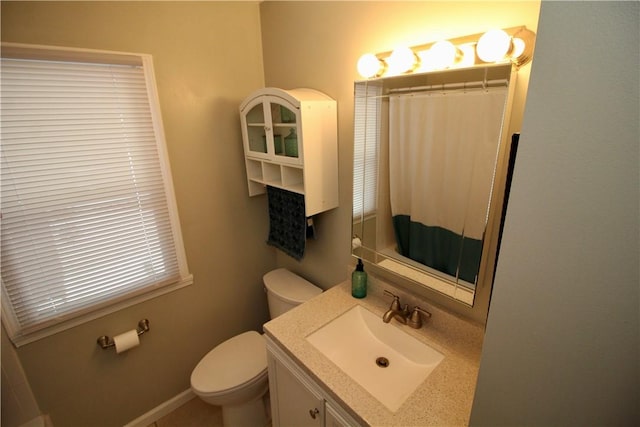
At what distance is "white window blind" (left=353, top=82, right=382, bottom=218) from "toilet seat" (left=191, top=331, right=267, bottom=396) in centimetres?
99

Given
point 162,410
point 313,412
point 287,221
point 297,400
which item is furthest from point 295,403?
point 162,410

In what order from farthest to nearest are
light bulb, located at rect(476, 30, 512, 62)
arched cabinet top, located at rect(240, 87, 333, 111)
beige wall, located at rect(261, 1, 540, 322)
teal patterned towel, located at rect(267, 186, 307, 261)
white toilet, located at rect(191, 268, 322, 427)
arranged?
teal patterned towel, located at rect(267, 186, 307, 261), white toilet, located at rect(191, 268, 322, 427), arched cabinet top, located at rect(240, 87, 333, 111), beige wall, located at rect(261, 1, 540, 322), light bulb, located at rect(476, 30, 512, 62)

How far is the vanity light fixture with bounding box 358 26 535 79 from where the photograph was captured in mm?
807

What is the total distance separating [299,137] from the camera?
1.30 meters

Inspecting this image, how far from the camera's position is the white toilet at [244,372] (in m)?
1.48

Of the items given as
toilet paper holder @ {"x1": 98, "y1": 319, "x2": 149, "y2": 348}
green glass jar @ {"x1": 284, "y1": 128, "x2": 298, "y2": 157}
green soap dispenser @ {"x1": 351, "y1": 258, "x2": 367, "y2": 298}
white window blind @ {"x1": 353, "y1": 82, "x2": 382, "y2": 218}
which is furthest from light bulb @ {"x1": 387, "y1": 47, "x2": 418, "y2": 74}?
toilet paper holder @ {"x1": 98, "y1": 319, "x2": 149, "y2": 348}

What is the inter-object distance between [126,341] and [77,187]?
0.82 meters

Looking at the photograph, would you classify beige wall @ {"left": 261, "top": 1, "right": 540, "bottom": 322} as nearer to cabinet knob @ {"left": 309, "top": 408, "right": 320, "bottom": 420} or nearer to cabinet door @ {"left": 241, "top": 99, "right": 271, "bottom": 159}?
cabinet door @ {"left": 241, "top": 99, "right": 271, "bottom": 159}

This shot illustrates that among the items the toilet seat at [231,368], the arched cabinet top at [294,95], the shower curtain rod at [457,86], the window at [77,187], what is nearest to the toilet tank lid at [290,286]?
the toilet seat at [231,368]

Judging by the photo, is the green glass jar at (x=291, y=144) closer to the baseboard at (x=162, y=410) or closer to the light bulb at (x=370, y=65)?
the light bulb at (x=370, y=65)

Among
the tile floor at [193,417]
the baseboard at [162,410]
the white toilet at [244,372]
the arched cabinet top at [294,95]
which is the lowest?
the tile floor at [193,417]

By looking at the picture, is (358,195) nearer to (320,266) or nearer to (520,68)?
(320,266)

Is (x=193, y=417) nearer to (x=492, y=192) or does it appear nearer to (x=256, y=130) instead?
(x=256, y=130)

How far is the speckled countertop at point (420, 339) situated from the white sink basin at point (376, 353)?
0.03 meters
